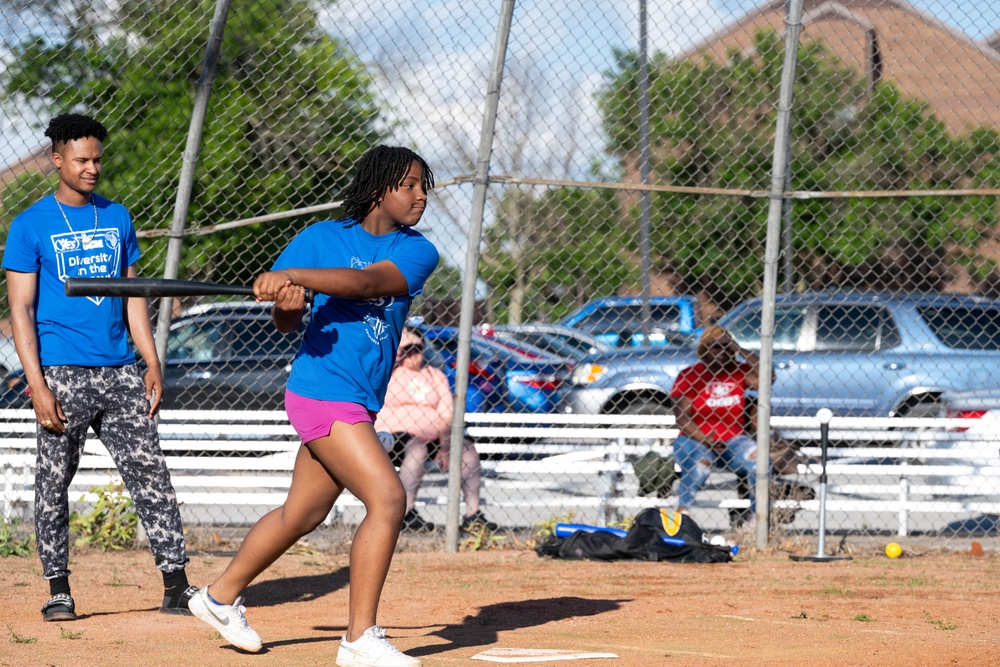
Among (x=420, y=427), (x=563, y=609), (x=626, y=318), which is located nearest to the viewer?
(x=563, y=609)

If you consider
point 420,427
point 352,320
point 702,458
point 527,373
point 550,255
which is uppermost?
point 550,255

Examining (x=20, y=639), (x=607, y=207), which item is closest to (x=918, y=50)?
(x=607, y=207)

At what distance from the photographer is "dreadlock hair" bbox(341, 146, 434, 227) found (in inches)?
162

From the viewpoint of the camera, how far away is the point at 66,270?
501cm

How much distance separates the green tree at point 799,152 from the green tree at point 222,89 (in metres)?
1.93

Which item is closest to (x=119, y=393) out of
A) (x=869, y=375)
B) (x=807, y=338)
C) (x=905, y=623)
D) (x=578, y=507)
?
(x=905, y=623)

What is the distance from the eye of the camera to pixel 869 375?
1128 centimetres

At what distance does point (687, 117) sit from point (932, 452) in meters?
2.84

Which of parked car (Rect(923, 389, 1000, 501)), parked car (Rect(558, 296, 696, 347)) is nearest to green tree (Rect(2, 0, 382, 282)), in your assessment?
parked car (Rect(558, 296, 696, 347))

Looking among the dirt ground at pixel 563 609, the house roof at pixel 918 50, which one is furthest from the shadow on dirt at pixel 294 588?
the house roof at pixel 918 50

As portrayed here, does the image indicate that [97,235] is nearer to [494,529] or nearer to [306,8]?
[306,8]

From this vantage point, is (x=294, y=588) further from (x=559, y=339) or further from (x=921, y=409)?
(x=921, y=409)

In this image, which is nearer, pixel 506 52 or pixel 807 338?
pixel 506 52

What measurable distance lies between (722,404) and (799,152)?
245 inches
